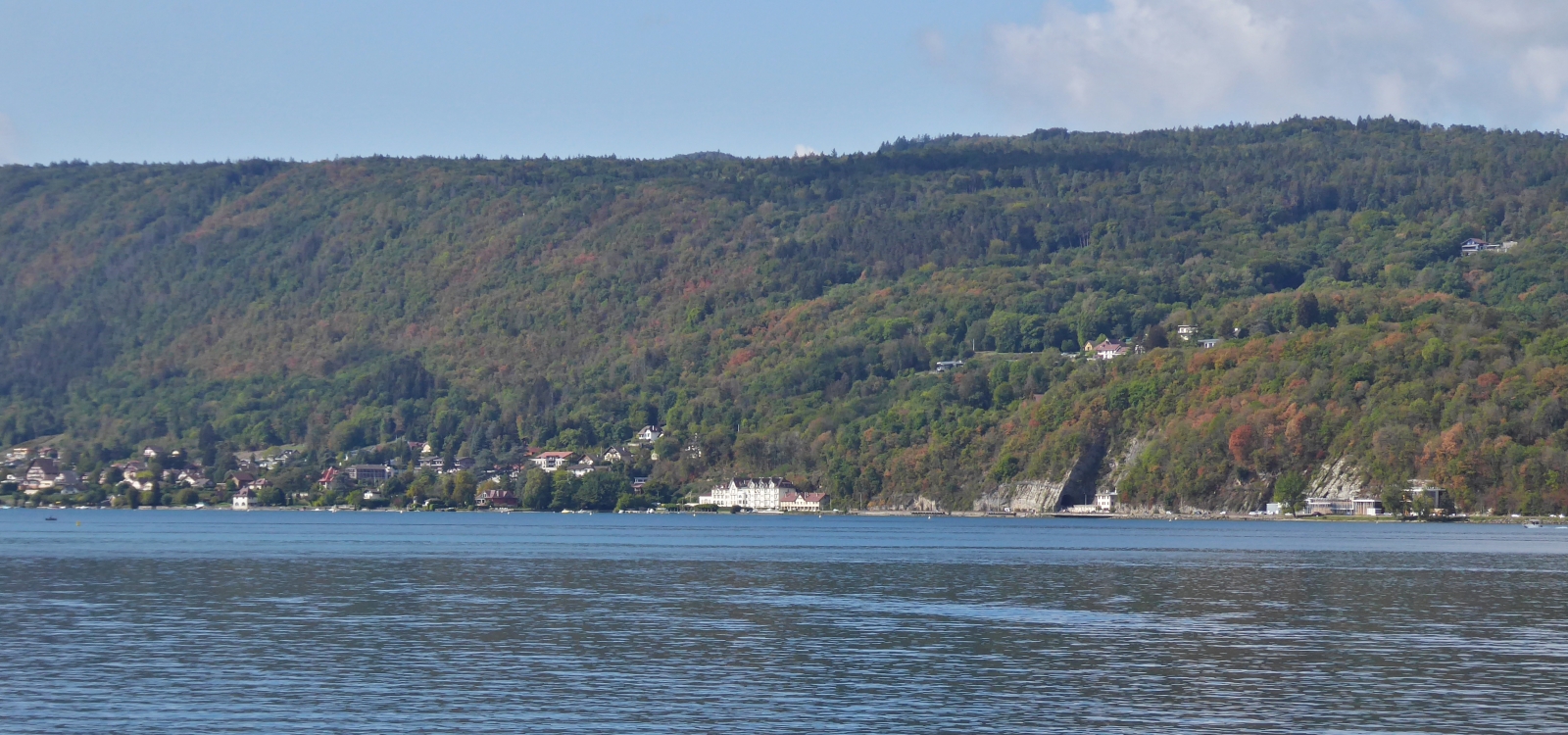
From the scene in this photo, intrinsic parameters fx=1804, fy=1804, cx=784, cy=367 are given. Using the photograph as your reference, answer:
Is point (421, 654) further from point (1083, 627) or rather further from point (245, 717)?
point (1083, 627)

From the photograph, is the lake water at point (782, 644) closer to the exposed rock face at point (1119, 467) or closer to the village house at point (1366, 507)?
the village house at point (1366, 507)

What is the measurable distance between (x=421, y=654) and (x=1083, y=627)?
18.7 meters

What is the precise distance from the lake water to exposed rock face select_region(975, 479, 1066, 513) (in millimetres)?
98842

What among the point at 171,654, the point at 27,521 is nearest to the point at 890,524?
the point at 27,521

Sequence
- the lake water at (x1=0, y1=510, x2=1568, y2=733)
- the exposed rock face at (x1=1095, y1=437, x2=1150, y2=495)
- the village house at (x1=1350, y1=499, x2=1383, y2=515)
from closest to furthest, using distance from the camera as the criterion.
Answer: the lake water at (x1=0, y1=510, x2=1568, y2=733)
the village house at (x1=1350, y1=499, x2=1383, y2=515)
the exposed rock face at (x1=1095, y1=437, x2=1150, y2=495)

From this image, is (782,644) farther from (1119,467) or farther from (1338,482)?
(1119,467)

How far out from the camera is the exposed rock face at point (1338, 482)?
164625mm

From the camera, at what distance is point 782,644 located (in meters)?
46.4

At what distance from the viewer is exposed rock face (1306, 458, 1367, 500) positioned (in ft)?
540

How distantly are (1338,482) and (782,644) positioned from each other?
430 feet

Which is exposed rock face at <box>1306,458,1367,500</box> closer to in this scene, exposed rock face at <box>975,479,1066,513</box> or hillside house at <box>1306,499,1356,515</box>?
hillside house at <box>1306,499,1356,515</box>

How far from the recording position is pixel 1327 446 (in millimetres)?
169000

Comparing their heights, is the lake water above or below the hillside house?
below

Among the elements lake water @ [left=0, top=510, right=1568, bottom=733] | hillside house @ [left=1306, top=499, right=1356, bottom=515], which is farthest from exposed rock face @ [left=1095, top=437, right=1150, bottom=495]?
lake water @ [left=0, top=510, right=1568, bottom=733]
